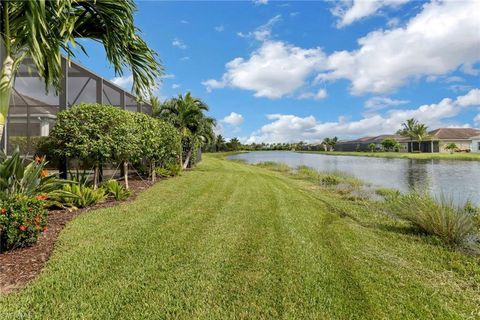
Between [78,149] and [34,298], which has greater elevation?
[78,149]

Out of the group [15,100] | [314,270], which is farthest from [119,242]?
[15,100]

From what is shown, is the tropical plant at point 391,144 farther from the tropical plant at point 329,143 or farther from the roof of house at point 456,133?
the tropical plant at point 329,143

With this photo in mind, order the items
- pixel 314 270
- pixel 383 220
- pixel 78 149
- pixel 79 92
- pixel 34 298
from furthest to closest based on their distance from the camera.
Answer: pixel 79 92
pixel 383 220
pixel 78 149
pixel 314 270
pixel 34 298

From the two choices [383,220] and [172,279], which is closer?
[172,279]

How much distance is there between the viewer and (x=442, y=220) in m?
5.57

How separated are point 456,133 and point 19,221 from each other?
242 ft

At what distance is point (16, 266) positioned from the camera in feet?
11.7

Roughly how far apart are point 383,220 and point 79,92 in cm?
934

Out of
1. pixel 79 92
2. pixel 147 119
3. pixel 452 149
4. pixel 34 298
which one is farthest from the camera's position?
pixel 452 149

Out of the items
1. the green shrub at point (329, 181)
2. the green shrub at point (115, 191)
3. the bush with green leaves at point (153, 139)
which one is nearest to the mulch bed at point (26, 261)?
the green shrub at point (115, 191)

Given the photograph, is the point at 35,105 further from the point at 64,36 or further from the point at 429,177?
the point at 429,177

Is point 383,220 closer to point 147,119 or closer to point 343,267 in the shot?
point 343,267

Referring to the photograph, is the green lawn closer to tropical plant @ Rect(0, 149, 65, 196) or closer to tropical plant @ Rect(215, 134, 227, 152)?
tropical plant @ Rect(0, 149, 65, 196)

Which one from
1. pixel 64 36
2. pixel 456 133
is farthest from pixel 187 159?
pixel 456 133
